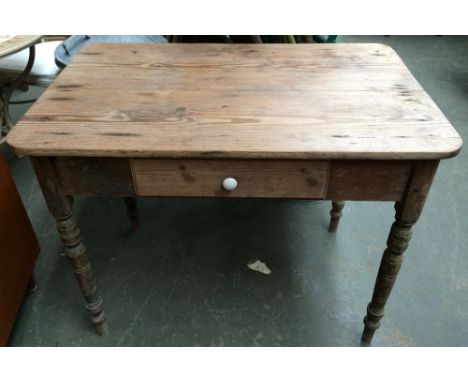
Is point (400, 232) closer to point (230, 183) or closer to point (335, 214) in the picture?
A: point (230, 183)

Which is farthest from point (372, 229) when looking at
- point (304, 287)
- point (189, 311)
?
point (189, 311)

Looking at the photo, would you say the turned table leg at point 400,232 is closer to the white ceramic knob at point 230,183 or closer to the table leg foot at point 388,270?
the table leg foot at point 388,270

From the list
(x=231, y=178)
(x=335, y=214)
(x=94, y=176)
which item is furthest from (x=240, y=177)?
(x=335, y=214)

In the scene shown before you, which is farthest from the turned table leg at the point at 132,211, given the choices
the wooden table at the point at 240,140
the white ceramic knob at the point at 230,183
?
the white ceramic knob at the point at 230,183

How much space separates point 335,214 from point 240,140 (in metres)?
0.93

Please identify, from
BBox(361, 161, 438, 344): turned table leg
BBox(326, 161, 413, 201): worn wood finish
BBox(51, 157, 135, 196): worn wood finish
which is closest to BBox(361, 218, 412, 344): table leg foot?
BBox(361, 161, 438, 344): turned table leg

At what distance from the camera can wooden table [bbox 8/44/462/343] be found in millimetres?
842

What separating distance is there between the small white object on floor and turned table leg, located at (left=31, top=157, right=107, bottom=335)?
585 millimetres

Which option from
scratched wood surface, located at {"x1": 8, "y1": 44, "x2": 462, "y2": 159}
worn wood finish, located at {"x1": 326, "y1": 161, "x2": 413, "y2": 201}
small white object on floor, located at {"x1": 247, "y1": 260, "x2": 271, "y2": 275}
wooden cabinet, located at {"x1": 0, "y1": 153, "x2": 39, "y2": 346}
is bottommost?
small white object on floor, located at {"x1": 247, "y1": 260, "x2": 271, "y2": 275}

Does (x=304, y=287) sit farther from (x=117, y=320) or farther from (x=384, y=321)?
(x=117, y=320)

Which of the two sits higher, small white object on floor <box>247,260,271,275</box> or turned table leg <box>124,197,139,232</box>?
turned table leg <box>124,197,139,232</box>

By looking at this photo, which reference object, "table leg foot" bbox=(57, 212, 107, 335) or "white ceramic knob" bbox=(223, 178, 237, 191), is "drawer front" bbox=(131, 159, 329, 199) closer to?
"white ceramic knob" bbox=(223, 178, 237, 191)

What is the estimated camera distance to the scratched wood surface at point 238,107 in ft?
2.75

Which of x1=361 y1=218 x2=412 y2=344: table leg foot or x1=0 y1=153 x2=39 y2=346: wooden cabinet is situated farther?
x1=0 y1=153 x2=39 y2=346: wooden cabinet
